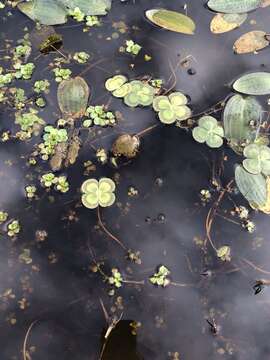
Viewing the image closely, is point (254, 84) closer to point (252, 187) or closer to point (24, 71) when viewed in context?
point (252, 187)

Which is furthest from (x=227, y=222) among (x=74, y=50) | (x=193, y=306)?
(x=74, y=50)

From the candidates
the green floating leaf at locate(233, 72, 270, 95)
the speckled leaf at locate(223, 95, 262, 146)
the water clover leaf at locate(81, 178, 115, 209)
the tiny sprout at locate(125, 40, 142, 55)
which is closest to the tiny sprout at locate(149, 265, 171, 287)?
the water clover leaf at locate(81, 178, 115, 209)

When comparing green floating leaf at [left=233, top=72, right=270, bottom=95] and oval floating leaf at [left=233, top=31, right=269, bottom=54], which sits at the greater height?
oval floating leaf at [left=233, top=31, right=269, bottom=54]

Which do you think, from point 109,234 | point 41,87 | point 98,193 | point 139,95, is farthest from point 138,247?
point 41,87

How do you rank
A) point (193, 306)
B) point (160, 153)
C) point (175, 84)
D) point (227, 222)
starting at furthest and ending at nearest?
point (175, 84) → point (160, 153) → point (227, 222) → point (193, 306)

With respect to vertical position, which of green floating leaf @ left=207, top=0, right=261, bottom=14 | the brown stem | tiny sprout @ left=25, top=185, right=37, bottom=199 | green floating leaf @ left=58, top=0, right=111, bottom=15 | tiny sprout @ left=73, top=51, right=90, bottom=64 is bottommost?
the brown stem

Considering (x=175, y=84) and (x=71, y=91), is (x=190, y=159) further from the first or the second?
(x=71, y=91)

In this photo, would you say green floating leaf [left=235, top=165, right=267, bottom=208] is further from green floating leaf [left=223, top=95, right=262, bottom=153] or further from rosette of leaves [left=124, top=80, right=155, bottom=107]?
rosette of leaves [left=124, top=80, right=155, bottom=107]
